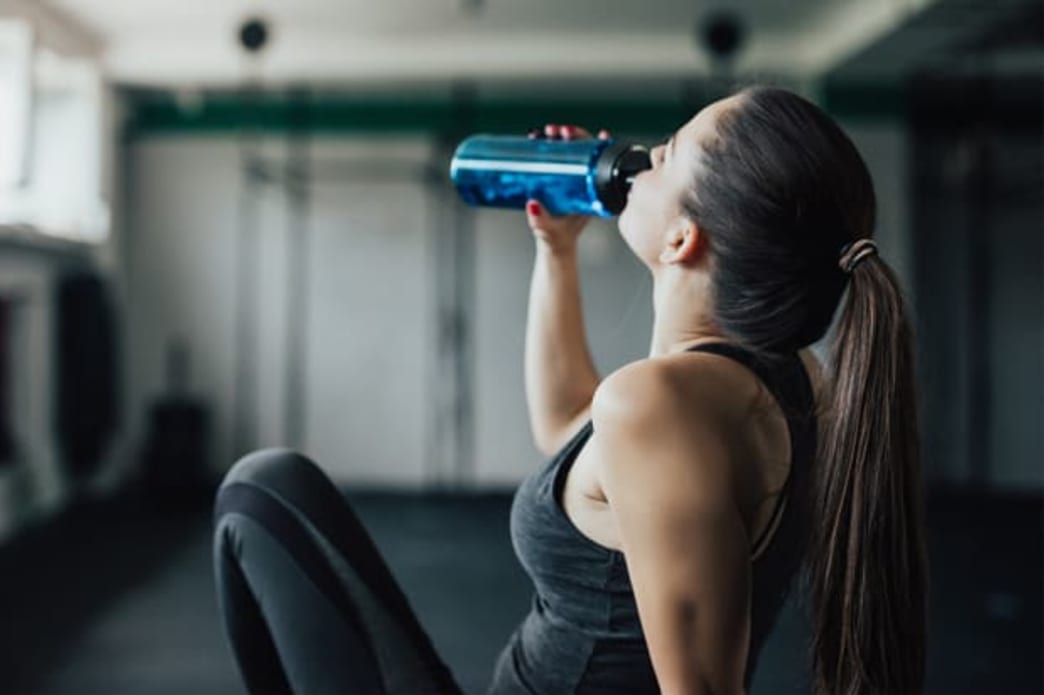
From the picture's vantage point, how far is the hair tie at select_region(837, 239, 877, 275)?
926 millimetres

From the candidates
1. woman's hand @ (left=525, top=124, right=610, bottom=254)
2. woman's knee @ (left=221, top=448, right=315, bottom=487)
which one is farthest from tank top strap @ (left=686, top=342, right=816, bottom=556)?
woman's knee @ (left=221, top=448, right=315, bottom=487)

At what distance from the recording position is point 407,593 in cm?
338

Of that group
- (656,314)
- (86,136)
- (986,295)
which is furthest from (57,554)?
(986,295)

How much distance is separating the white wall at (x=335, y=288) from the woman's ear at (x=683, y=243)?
448 centimetres

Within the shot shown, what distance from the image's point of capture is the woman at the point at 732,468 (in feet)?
2.81

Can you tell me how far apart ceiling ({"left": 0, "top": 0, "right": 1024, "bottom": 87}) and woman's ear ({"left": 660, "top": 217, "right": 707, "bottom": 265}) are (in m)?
3.74

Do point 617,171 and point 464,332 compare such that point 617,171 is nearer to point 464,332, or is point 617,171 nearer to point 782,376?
point 782,376

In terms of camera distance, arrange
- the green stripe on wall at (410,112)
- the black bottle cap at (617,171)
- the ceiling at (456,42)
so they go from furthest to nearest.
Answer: the green stripe on wall at (410,112) → the ceiling at (456,42) → the black bottle cap at (617,171)

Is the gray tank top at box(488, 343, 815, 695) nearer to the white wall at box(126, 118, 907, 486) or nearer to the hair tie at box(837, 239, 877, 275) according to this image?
the hair tie at box(837, 239, 877, 275)

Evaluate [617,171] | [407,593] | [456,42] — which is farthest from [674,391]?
Answer: [456,42]

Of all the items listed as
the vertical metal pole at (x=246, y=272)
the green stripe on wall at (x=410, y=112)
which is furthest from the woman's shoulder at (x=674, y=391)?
the vertical metal pole at (x=246, y=272)

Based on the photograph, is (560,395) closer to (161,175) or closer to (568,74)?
(568,74)

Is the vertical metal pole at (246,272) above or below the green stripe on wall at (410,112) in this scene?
below

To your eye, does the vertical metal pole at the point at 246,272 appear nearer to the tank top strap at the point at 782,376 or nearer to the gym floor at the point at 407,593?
the gym floor at the point at 407,593
